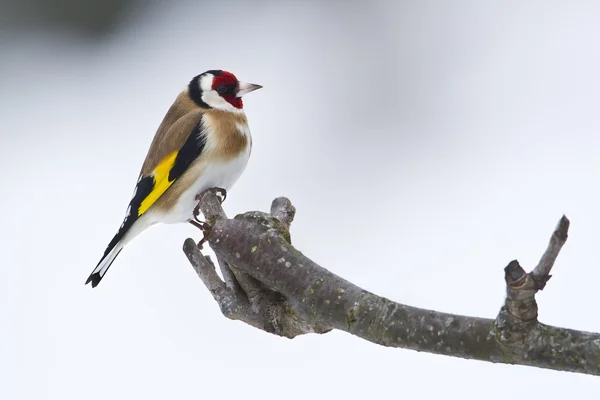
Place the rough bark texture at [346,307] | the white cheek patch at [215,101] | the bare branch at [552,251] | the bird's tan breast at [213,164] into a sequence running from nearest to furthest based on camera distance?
the bare branch at [552,251]
the rough bark texture at [346,307]
the bird's tan breast at [213,164]
the white cheek patch at [215,101]

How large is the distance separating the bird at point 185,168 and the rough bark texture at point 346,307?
329 mm

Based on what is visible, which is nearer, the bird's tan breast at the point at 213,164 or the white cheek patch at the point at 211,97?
the bird's tan breast at the point at 213,164

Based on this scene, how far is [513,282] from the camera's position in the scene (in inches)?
47.9

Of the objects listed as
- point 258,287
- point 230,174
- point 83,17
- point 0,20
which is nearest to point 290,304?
point 258,287

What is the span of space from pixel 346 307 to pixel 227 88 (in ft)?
4.16

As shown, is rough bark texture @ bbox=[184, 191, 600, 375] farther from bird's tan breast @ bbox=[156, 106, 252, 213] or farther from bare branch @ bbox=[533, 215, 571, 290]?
bird's tan breast @ bbox=[156, 106, 252, 213]

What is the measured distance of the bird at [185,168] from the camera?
7.84ft

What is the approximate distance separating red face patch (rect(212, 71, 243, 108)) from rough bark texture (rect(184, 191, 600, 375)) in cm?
59

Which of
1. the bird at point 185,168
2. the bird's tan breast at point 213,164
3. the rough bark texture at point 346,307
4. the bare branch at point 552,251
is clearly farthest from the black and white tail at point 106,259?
the bare branch at point 552,251

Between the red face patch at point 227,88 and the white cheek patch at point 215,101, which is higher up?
the red face patch at point 227,88

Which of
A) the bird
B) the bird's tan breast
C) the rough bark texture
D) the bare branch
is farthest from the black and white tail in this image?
the bare branch

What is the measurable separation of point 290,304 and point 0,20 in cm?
581

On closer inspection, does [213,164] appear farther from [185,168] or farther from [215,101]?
[215,101]

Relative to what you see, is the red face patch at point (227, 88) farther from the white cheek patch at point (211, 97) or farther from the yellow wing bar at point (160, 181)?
the yellow wing bar at point (160, 181)
